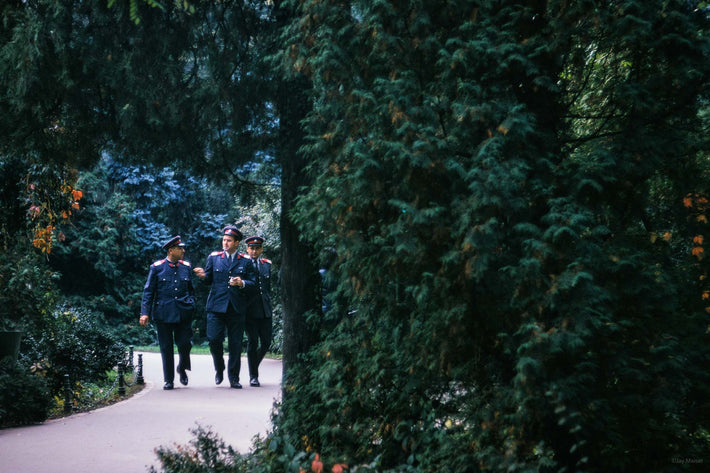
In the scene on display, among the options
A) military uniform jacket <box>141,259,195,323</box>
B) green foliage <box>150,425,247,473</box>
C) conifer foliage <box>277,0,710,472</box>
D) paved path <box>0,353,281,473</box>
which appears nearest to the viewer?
conifer foliage <box>277,0,710,472</box>

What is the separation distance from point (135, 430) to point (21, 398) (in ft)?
4.87

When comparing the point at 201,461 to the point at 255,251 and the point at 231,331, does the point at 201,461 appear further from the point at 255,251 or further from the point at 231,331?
the point at 255,251

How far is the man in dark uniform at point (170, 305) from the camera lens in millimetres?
11906

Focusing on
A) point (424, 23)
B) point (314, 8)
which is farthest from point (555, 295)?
point (314, 8)

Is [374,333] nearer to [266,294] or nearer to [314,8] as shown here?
[314,8]

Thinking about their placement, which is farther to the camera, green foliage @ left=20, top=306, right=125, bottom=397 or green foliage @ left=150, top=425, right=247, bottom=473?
green foliage @ left=20, top=306, right=125, bottom=397

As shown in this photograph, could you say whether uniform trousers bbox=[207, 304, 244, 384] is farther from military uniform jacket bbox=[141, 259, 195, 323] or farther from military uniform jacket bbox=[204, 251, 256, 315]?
military uniform jacket bbox=[141, 259, 195, 323]

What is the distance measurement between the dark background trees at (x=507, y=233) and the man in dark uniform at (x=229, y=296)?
5279 mm

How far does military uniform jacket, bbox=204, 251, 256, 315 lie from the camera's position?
38.9 ft

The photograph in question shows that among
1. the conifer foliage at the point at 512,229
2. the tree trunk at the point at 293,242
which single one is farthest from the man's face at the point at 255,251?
the conifer foliage at the point at 512,229

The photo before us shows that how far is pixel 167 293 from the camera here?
12023mm

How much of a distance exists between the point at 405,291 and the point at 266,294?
7.00m

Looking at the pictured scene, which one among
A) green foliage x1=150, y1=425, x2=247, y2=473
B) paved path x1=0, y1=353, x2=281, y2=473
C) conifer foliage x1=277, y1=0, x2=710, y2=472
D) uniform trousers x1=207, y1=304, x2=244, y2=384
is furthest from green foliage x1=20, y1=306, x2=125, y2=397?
conifer foliage x1=277, y1=0, x2=710, y2=472

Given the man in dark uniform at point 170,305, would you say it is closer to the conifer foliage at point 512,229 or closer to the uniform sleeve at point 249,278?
the uniform sleeve at point 249,278
